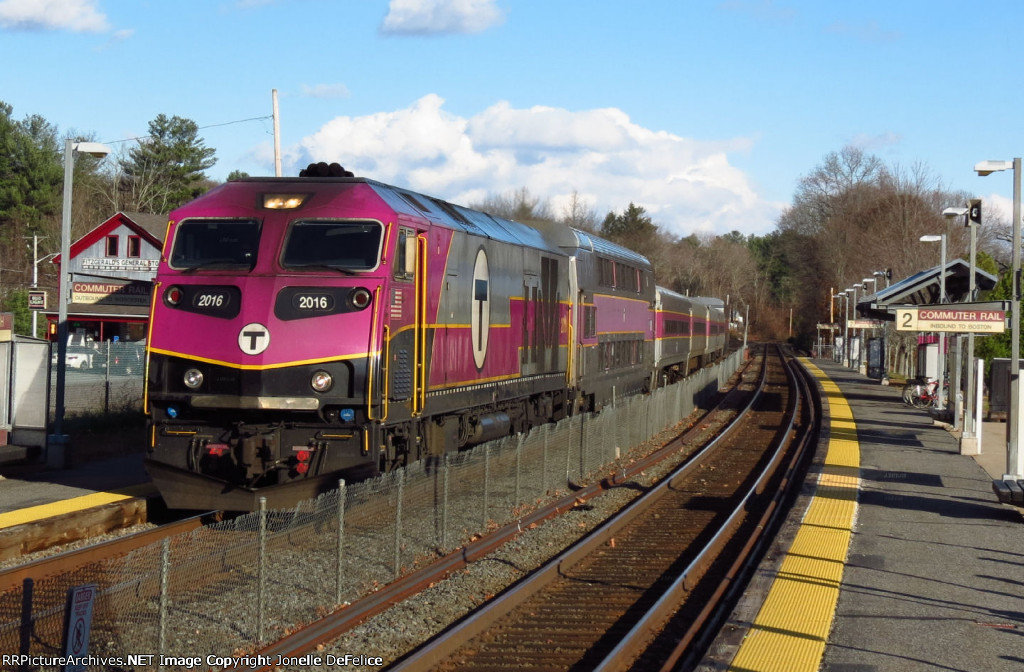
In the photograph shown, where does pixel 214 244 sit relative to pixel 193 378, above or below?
above

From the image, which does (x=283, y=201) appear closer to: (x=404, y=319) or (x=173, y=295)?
(x=173, y=295)

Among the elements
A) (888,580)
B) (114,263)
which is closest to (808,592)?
(888,580)

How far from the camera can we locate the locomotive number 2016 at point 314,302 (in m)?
11.3

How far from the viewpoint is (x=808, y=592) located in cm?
988

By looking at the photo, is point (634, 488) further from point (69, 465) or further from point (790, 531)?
point (69, 465)

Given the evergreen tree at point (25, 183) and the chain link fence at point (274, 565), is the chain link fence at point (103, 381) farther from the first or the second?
the evergreen tree at point (25, 183)

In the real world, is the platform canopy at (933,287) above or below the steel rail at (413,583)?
above

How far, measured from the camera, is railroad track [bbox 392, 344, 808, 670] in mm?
8430

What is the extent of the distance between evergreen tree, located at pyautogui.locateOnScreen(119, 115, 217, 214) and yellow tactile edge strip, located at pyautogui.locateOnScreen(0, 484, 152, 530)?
200 ft

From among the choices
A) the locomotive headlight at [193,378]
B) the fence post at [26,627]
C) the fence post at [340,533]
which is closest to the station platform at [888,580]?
the fence post at [340,533]

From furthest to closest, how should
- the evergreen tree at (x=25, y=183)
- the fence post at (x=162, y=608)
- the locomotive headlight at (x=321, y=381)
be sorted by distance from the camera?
the evergreen tree at (x=25, y=183), the locomotive headlight at (x=321, y=381), the fence post at (x=162, y=608)

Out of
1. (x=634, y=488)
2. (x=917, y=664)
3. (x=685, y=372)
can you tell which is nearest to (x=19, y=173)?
(x=685, y=372)

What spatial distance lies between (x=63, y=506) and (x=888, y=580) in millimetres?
9575

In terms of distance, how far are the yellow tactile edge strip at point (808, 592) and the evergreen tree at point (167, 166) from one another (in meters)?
63.0
